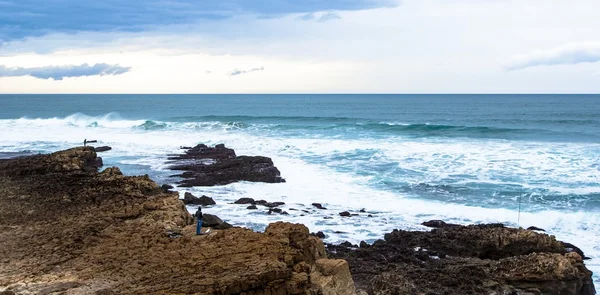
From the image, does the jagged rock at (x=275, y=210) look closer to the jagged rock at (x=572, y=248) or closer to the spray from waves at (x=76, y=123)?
the jagged rock at (x=572, y=248)

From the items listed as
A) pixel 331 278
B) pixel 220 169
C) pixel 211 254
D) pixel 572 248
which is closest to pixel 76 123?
pixel 220 169

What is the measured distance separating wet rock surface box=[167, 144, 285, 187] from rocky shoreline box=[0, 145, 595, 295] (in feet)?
22.0

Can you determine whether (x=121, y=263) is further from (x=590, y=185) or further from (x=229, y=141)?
(x=229, y=141)

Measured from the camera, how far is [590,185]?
26.1 m

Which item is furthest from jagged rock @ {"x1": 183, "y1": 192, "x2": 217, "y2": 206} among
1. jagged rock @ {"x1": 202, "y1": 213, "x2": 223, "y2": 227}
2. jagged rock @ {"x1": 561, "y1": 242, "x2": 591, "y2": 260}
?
jagged rock @ {"x1": 561, "y1": 242, "x2": 591, "y2": 260}

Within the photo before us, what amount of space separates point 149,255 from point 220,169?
19.1 metres

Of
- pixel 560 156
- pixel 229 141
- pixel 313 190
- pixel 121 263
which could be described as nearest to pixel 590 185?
pixel 560 156

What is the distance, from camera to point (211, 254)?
10.2m

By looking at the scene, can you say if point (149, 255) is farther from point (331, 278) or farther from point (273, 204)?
point (273, 204)

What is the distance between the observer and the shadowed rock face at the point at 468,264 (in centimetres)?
1285

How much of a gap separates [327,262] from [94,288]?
11.8ft

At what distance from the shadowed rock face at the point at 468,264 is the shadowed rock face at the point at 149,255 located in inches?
110

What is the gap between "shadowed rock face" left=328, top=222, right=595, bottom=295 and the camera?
42.2ft

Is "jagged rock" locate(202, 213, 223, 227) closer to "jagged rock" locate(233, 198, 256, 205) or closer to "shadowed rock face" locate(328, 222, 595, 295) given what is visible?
"shadowed rock face" locate(328, 222, 595, 295)
